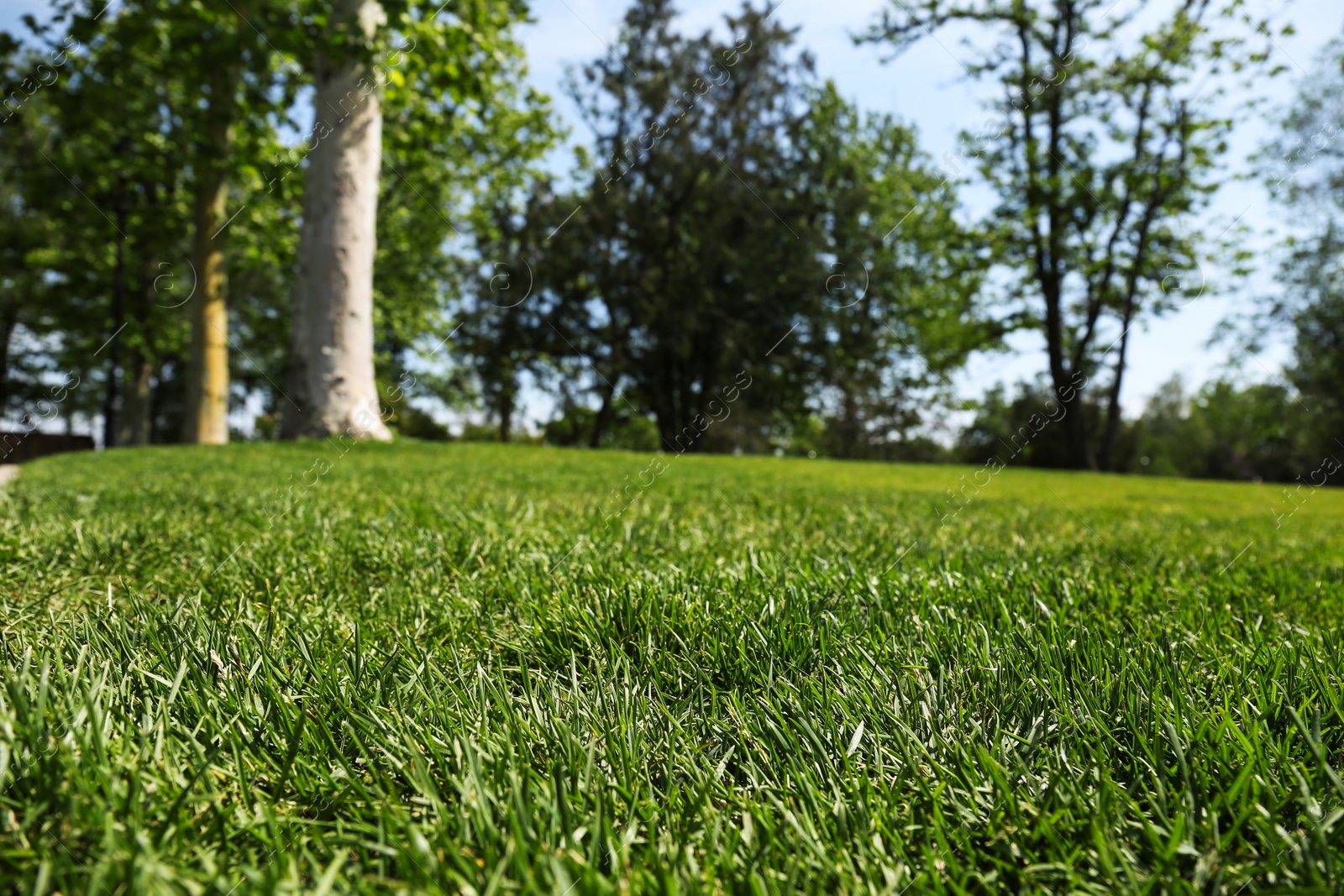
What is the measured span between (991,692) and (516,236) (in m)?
25.7

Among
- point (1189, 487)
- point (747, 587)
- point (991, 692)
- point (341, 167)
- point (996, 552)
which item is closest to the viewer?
point (991, 692)

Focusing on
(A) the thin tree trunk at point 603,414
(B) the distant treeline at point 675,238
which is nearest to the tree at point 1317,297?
(B) the distant treeline at point 675,238

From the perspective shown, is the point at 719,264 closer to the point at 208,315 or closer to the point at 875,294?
the point at 875,294

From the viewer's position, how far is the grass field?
890 millimetres

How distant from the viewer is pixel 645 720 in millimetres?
1291

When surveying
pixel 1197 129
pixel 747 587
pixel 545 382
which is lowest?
pixel 747 587

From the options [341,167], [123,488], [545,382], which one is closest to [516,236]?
[545,382]

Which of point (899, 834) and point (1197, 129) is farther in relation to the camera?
point (1197, 129)

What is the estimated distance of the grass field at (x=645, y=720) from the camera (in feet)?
2.92

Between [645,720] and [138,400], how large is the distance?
2929 centimetres

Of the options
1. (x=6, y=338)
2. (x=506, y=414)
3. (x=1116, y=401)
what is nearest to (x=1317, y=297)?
(x=1116, y=401)

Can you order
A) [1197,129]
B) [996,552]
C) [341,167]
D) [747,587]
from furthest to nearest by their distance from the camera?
[1197,129] → [341,167] → [996,552] → [747,587]

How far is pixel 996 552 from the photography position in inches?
119

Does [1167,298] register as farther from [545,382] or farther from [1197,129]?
[545,382]
